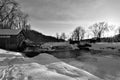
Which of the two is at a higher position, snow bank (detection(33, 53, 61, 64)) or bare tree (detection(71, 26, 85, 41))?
bare tree (detection(71, 26, 85, 41))

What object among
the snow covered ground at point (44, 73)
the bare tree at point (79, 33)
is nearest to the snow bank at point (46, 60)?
the snow covered ground at point (44, 73)

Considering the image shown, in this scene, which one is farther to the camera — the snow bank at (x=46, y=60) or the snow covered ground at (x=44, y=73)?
the snow bank at (x=46, y=60)

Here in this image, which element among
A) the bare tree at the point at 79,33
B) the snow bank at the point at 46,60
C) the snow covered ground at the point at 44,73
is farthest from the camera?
the bare tree at the point at 79,33

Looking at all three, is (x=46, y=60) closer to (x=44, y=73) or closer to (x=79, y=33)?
(x=44, y=73)

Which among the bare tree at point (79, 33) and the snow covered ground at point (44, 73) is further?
the bare tree at point (79, 33)

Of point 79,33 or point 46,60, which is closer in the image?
point 46,60

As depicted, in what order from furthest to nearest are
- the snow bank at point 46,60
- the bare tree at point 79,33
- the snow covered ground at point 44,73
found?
the bare tree at point 79,33, the snow bank at point 46,60, the snow covered ground at point 44,73

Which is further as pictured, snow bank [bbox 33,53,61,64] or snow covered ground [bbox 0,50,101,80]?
snow bank [bbox 33,53,61,64]

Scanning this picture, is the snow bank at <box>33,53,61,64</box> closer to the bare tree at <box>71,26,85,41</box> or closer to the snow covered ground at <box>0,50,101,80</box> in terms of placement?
the snow covered ground at <box>0,50,101,80</box>

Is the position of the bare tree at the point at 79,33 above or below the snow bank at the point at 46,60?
above

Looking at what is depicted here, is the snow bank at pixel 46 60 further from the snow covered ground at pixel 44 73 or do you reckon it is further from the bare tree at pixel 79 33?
the bare tree at pixel 79 33

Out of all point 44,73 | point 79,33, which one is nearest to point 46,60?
point 44,73

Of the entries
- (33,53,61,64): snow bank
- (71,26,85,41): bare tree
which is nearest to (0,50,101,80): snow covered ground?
(33,53,61,64): snow bank

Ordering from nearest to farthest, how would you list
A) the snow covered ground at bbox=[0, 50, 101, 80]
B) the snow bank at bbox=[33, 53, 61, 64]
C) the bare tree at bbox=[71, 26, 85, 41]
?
1. the snow covered ground at bbox=[0, 50, 101, 80]
2. the snow bank at bbox=[33, 53, 61, 64]
3. the bare tree at bbox=[71, 26, 85, 41]
